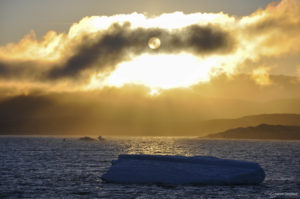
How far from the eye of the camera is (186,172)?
40.3 meters

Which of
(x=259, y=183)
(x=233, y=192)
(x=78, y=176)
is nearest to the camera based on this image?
(x=233, y=192)

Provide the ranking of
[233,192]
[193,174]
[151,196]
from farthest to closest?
1. [193,174]
2. [233,192]
3. [151,196]

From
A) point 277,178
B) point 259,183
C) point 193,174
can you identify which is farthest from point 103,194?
point 277,178

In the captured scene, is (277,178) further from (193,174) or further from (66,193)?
(66,193)

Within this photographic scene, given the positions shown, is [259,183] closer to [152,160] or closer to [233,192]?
[233,192]

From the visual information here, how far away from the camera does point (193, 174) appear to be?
40031 millimetres

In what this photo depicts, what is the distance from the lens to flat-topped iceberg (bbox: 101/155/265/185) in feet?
131

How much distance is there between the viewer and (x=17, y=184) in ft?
137

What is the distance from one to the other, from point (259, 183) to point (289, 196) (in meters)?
7.23

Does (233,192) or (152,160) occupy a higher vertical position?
(152,160)

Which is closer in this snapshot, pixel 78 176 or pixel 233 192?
pixel 233 192

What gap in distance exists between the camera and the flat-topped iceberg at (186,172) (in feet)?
131

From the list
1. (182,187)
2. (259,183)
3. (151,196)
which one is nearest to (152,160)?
(182,187)

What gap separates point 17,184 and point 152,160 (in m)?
14.3
